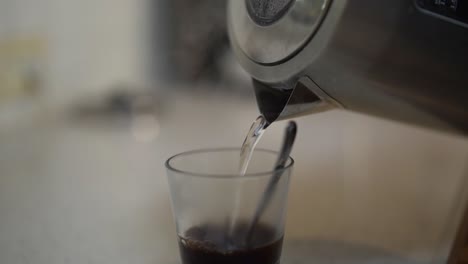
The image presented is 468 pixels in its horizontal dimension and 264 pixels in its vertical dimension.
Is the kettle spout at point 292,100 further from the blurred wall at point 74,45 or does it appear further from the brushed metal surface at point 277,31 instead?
the blurred wall at point 74,45

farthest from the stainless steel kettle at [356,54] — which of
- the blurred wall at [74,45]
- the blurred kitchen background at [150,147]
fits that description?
the blurred wall at [74,45]

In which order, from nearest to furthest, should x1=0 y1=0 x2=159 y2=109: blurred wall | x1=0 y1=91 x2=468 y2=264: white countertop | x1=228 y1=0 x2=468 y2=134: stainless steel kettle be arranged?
x1=228 y1=0 x2=468 y2=134: stainless steel kettle, x1=0 y1=91 x2=468 y2=264: white countertop, x1=0 y1=0 x2=159 y2=109: blurred wall

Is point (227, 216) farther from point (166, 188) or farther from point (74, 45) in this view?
point (74, 45)

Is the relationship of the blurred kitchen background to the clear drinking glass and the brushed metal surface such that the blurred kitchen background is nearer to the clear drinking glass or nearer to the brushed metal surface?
the clear drinking glass

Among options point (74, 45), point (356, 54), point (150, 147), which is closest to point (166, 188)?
point (150, 147)

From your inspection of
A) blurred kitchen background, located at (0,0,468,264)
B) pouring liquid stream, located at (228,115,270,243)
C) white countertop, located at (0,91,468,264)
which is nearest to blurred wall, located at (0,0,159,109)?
blurred kitchen background, located at (0,0,468,264)

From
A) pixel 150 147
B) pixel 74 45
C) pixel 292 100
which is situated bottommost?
pixel 150 147

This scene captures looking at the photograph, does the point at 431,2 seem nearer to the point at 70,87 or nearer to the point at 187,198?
the point at 187,198
